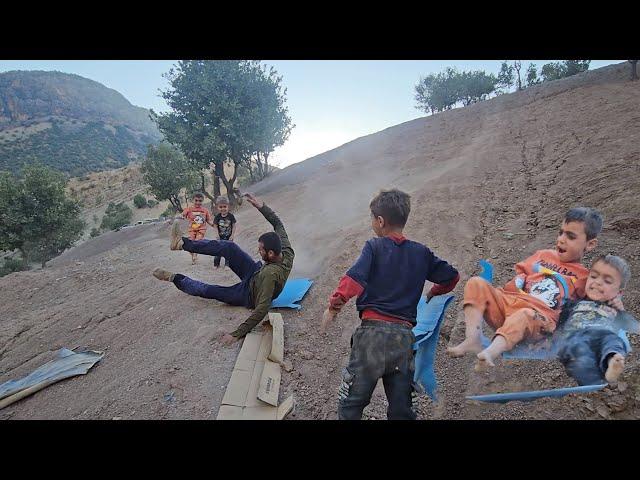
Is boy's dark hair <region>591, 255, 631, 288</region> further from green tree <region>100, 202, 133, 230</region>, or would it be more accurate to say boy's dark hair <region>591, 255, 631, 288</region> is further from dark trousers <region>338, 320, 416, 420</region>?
green tree <region>100, 202, 133, 230</region>

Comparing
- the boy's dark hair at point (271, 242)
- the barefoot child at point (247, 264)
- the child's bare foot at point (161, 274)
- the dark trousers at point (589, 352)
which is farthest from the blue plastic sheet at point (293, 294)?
the dark trousers at point (589, 352)

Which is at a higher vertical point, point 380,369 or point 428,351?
point 380,369

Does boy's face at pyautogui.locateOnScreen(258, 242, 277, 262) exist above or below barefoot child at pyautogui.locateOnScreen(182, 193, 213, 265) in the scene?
below

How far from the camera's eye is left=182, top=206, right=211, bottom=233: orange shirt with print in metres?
7.00

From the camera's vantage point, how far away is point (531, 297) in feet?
8.91

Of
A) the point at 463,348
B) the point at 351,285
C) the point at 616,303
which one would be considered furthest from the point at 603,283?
the point at 351,285

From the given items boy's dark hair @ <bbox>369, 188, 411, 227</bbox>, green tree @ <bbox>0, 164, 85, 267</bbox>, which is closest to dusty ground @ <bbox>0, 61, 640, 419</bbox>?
boy's dark hair @ <bbox>369, 188, 411, 227</bbox>

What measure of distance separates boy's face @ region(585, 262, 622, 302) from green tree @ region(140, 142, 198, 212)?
66.0ft

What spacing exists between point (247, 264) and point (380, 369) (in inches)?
111

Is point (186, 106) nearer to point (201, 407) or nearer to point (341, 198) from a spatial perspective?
point (341, 198)

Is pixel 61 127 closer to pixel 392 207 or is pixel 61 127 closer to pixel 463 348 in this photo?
pixel 392 207

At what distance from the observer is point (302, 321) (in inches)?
174

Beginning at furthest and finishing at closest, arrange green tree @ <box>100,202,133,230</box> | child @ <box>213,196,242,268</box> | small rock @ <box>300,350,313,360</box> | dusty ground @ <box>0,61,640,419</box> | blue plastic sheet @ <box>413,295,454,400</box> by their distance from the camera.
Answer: green tree @ <box>100,202,133,230</box> → child @ <box>213,196,242,268</box> → small rock @ <box>300,350,313,360</box> → dusty ground @ <box>0,61,640,419</box> → blue plastic sheet @ <box>413,295,454,400</box>

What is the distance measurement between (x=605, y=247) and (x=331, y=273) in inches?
135
